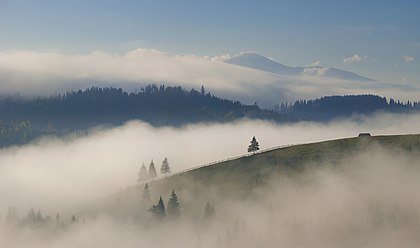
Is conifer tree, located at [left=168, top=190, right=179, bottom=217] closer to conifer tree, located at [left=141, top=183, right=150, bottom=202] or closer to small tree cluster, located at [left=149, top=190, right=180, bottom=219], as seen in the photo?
small tree cluster, located at [left=149, top=190, right=180, bottom=219]

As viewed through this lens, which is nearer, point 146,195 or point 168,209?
point 168,209

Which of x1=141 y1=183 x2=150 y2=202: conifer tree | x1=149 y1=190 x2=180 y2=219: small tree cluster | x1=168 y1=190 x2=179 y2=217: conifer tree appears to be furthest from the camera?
x1=141 y1=183 x2=150 y2=202: conifer tree

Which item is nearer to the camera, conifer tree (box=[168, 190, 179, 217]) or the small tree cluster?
the small tree cluster

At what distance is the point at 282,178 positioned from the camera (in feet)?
618

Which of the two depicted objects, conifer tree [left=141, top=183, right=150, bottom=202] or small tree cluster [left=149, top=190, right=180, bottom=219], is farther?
conifer tree [left=141, top=183, right=150, bottom=202]

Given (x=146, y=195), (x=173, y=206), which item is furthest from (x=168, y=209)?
(x=146, y=195)

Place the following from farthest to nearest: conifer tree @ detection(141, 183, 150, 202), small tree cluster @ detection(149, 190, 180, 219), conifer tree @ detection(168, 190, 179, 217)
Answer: conifer tree @ detection(141, 183, 150, 202) < conifer tree @ detection(168, 190, 179, 217) < small tree cluster @ detection(149, 190, 180, 219)

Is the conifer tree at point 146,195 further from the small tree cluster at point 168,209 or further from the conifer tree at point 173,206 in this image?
the conifer tree at point 173,206

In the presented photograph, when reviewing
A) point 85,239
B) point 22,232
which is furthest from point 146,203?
point 22,232

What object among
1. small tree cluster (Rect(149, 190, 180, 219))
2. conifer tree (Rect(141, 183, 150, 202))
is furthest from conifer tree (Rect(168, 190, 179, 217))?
conifer tree (Rect(141, 183, 150, 202))

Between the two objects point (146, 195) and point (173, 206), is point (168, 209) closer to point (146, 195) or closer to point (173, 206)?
point (173, 206)

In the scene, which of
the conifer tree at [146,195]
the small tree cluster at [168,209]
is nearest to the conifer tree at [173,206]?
the small tree cluster at [168,209]

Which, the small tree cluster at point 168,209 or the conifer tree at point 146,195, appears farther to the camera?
the conifer tree at point 146,195

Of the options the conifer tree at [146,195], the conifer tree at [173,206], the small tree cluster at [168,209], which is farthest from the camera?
the conifer tree at [146,195]
